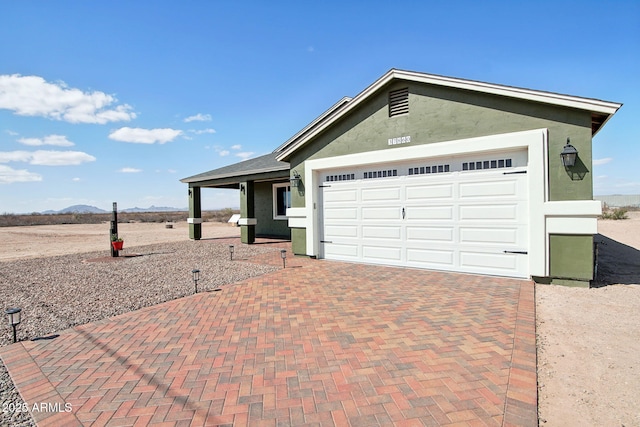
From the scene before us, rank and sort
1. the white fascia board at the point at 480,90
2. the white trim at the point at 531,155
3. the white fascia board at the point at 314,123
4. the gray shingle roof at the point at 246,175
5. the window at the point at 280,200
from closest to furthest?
the white fascia board at the point at 480,90, the white trim at the point at 531,155, the white fascia board at the point at 314,123, the gray shingle roof at the point at 246,175, the window at the point at 280,200

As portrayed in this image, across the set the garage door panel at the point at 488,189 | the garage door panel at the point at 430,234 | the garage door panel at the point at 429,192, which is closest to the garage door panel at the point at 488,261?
the garage door panel at the point at 430,234

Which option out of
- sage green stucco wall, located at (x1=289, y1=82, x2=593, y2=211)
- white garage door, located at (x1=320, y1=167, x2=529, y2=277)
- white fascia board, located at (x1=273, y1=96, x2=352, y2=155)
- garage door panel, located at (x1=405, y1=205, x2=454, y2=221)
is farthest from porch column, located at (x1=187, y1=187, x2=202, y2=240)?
garage door panel, located at (x1=405, y1=205, x2=454, y2=221)

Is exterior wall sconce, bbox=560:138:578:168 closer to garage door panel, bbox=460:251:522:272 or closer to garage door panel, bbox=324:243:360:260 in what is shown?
garage door panel, bbox=460:251:522:272

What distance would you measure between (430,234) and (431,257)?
595 millimetres

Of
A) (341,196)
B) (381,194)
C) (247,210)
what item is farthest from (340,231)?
(247,210)

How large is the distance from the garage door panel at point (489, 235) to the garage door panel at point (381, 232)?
164 centimetres

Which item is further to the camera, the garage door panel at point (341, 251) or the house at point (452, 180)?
the garage door panel at point (341, 251)

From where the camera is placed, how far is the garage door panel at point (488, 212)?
684 cm

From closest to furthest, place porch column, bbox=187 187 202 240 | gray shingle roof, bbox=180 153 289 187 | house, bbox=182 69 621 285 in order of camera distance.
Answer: house, bbox=182 69 621 285
gray shingle roof, bbox=180 153 289 187
porch column, bbox=187 187 202 240

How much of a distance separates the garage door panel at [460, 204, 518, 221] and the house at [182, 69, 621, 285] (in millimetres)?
21

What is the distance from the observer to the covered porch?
47.2 ft

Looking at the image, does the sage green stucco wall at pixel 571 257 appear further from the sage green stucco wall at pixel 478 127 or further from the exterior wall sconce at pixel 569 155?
the exterior wall sconce at pixel 569 155

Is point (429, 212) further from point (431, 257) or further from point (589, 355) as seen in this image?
point (589, 355)

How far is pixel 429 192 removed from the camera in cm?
784
